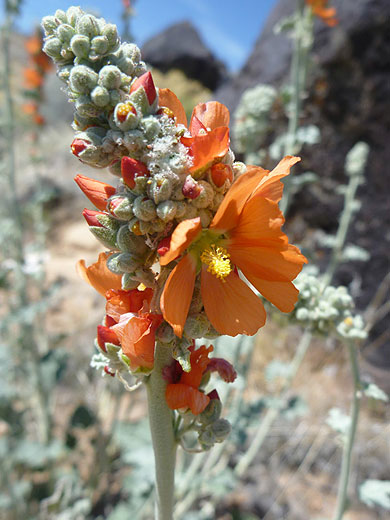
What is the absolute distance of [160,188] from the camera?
0.86 metres

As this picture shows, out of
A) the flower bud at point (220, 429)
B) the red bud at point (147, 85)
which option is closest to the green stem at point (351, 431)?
the flower bud at point (220, 429)

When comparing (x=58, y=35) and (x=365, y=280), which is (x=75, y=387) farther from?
(x=58, y=35)

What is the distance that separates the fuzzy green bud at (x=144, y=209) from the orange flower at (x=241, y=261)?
0.10 meters

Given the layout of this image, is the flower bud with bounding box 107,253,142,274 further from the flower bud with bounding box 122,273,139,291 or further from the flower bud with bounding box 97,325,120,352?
the flower bud with bounding box 97,325,120,352

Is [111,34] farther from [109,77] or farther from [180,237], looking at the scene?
[180,237]

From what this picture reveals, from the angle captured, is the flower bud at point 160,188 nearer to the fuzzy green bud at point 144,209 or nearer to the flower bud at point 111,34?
the fuzzy green bud at point 144,209

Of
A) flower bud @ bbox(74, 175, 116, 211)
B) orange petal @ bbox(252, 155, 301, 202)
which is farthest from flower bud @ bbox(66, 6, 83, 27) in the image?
orange petal @ bbox(252, 155, 301, 202)

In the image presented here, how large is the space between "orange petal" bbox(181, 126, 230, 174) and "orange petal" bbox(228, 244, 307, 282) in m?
0.22

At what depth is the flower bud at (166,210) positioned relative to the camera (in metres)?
0.87

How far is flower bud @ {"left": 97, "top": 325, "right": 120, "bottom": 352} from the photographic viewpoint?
1.00 metres

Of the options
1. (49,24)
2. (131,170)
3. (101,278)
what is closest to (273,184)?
(131,170)

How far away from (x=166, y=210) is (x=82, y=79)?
33cm

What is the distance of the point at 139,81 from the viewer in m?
0.90

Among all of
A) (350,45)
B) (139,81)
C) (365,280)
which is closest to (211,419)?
(139,81)
